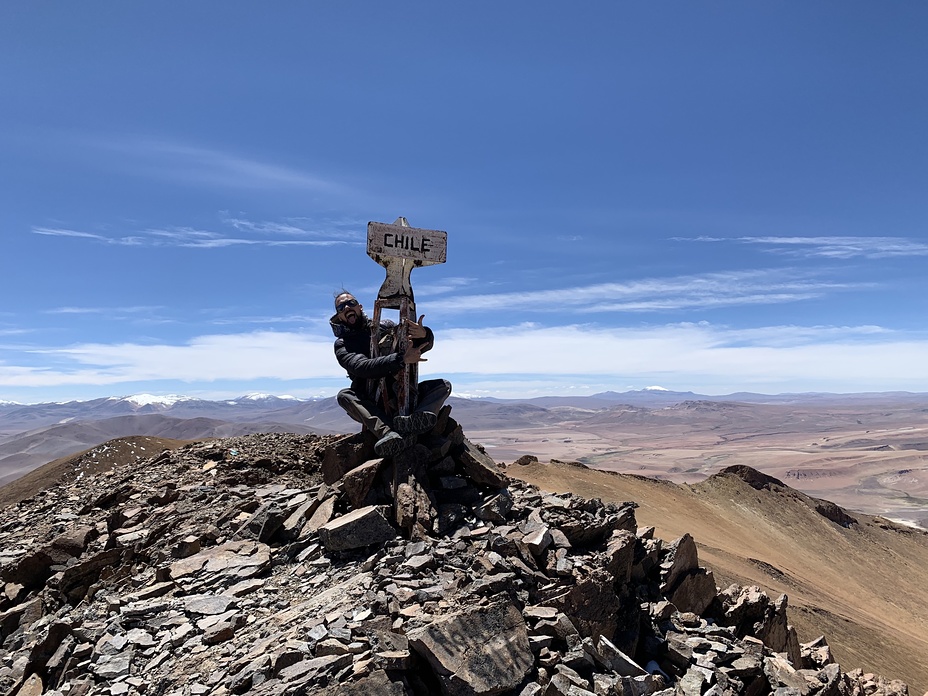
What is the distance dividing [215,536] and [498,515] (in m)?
4.28

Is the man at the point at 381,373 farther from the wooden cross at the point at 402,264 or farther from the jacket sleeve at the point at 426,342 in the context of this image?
the wooden cross at the point at 402,264

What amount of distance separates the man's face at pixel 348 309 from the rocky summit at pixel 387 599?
192cm

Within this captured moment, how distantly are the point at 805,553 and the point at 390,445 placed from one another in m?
31.6

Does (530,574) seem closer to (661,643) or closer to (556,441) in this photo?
(661,643)

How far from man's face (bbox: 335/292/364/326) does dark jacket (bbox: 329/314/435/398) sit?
0.29 ft

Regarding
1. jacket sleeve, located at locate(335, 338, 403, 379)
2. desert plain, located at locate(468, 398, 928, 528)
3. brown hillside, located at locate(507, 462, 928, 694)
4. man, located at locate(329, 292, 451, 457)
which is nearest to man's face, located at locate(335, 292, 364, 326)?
man, located at locate(329, 292, 451, 457)

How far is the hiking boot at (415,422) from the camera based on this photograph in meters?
8.09

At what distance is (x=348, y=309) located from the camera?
28.7 ft

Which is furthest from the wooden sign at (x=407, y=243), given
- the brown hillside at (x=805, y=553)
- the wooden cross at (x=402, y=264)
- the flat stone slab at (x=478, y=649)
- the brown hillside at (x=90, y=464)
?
the brown hillside at (x=90, y=464)

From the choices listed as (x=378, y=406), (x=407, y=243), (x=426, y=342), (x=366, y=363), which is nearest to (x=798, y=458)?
(x=426, y=342)

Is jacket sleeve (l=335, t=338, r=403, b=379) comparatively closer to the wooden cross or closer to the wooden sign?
the wooden cross

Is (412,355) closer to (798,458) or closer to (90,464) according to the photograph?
(90,464)

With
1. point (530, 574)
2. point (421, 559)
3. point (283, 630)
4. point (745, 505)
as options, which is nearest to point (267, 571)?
point (283, 630)

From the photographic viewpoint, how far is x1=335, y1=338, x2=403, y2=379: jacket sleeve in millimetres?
Answer: 8086
